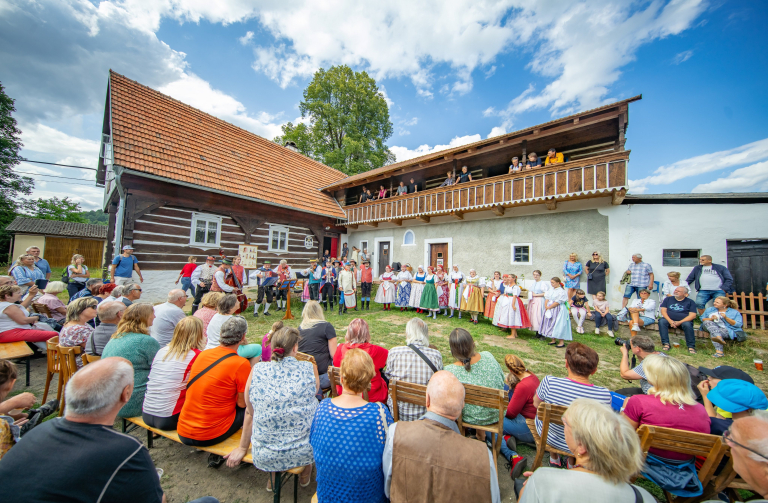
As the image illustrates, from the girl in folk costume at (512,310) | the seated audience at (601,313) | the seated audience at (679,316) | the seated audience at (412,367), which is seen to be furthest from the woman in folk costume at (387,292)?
the seated audience at (412,367)

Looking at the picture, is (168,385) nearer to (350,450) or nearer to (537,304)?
(350,450)

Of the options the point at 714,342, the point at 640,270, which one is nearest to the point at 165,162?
the point at 640,270

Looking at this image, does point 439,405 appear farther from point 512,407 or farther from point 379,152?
point 379,152

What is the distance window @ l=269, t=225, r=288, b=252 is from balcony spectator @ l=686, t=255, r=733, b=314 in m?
14.4

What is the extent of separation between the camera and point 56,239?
24453 mm

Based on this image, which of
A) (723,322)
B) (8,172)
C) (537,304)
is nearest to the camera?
(723,322)

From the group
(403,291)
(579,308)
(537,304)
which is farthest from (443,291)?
(579,308)

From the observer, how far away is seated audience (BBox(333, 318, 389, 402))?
2.83 meters

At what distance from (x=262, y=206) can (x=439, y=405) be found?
40.9ft

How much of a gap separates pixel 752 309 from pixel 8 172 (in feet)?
135

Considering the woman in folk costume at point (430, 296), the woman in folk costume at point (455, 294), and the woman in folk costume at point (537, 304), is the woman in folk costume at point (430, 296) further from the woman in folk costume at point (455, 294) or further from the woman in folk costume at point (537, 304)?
the woman in folk costume at point (537, 304)

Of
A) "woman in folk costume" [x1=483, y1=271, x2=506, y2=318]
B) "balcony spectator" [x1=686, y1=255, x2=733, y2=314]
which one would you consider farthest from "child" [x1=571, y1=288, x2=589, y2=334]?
"balcony spectator" [x1=686, y1=255, x2=733, y2=314]

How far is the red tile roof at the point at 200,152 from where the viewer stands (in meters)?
9.41

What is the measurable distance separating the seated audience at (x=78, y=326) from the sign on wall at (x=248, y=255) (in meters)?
8.44
